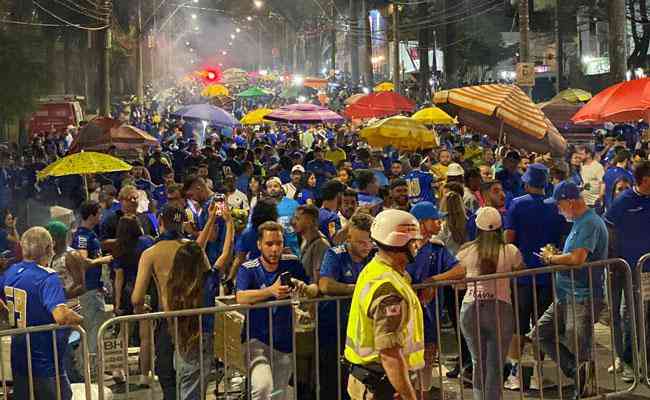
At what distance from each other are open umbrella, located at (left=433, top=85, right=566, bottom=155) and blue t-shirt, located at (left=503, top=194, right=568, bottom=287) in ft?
8.65

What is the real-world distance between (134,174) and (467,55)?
156 ft

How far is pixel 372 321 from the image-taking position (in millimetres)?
5141

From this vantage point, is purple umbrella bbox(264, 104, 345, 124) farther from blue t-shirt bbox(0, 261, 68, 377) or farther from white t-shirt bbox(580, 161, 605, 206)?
blue t-shirt bbox(0, 261, 68, 377)

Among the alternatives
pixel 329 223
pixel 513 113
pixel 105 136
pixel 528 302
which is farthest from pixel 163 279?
pixel 105 136

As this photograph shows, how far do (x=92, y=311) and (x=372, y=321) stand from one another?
4.63 m

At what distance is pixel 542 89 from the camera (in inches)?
2276

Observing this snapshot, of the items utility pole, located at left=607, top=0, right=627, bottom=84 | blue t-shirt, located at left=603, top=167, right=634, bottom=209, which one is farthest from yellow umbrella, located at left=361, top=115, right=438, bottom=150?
utility pole, located at left=607, top=0, right=627, bottom=84

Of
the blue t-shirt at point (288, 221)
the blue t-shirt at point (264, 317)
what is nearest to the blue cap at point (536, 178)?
the blue t-shirt at point (288, 221)

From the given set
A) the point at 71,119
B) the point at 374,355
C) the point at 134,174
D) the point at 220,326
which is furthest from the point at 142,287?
the point at 71,119

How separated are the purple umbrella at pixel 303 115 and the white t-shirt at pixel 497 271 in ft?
41.6

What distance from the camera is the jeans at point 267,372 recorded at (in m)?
6.58

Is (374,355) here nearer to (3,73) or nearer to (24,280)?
(24,280)

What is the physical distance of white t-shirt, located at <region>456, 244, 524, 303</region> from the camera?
727 cm

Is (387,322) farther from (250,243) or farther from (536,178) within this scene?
(536,178)
